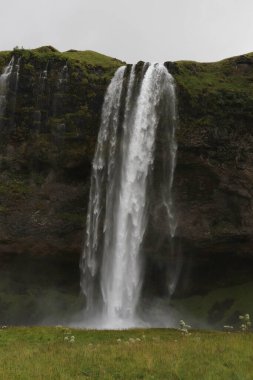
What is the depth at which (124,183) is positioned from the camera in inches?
1582

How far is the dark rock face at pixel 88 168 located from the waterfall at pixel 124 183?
1.07 m

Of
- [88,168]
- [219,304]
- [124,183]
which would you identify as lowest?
[219,304]

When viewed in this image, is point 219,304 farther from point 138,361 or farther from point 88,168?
point 138,361

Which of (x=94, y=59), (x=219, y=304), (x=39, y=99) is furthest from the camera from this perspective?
(x=94, y=59)

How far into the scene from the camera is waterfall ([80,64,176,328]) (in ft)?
128

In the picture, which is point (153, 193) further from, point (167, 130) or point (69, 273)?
point (69, 273)

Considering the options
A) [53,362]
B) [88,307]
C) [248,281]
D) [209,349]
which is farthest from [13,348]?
[248,281]

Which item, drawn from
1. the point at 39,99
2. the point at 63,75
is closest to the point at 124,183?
the point at 39,99

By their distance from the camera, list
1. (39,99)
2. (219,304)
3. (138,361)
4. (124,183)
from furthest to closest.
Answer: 1. (39,99)
2. (219,304)
3. (124,183)
4. (138,361)

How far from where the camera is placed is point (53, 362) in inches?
647

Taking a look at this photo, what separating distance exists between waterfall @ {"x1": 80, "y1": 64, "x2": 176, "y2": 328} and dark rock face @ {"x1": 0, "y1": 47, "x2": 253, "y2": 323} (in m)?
1.07

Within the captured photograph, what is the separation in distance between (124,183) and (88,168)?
4.25 metres

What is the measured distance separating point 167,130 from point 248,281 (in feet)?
47.5

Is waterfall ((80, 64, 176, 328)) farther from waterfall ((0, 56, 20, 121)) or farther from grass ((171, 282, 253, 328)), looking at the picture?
waterfall ((0, 56, 20, 121))
